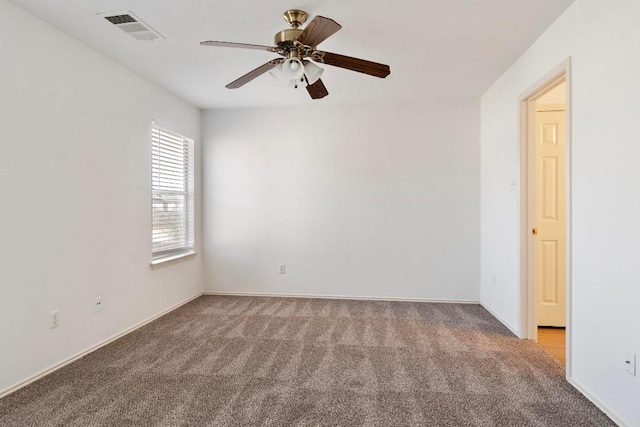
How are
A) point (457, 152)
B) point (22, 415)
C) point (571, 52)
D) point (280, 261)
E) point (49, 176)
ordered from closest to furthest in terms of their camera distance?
point (22, 415) → point (571, 52) → point (49, 176) → point (457, 152) → point (280, 261)

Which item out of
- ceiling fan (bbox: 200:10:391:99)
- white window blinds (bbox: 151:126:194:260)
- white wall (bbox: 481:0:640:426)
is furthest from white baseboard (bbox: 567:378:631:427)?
Result: white window blinds (bbox: 151:126:194:260)

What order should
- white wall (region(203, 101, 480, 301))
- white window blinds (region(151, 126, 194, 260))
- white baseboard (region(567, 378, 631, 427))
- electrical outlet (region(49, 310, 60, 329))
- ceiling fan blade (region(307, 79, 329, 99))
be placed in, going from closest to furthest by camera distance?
white baseboard (region(567, 378, 631, 427)), electrical outlet (region(49, 310, 60, 329)), ceiling fan blade (region(307, 79, 329, 99)), white window blinds (region(151, 126, 194, 260)), white wall (region(203, 101, 480, 301))

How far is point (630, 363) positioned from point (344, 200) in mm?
3032

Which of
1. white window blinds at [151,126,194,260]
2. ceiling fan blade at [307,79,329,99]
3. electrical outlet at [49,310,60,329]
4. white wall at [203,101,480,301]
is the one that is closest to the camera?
electrical outlet at [49,310,60,329]

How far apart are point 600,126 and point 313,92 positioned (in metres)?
1.93

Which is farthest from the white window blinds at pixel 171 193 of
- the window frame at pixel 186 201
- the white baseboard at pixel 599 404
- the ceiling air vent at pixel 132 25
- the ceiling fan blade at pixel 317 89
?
the white baseboard at pixel 599 404

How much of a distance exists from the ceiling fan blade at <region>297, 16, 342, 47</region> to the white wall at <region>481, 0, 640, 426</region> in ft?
4.95

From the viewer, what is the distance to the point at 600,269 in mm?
1919

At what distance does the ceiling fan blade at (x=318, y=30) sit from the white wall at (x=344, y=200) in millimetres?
2203

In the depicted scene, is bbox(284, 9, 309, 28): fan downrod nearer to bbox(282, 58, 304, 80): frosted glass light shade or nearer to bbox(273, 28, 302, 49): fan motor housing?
bbox(273, 28, 302, 49): fan motor housing

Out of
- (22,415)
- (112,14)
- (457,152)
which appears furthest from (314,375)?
(457,152)

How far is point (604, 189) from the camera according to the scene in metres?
1.87

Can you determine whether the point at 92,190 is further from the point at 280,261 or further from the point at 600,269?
the point at 600,269

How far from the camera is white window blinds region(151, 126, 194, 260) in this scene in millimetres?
3637
